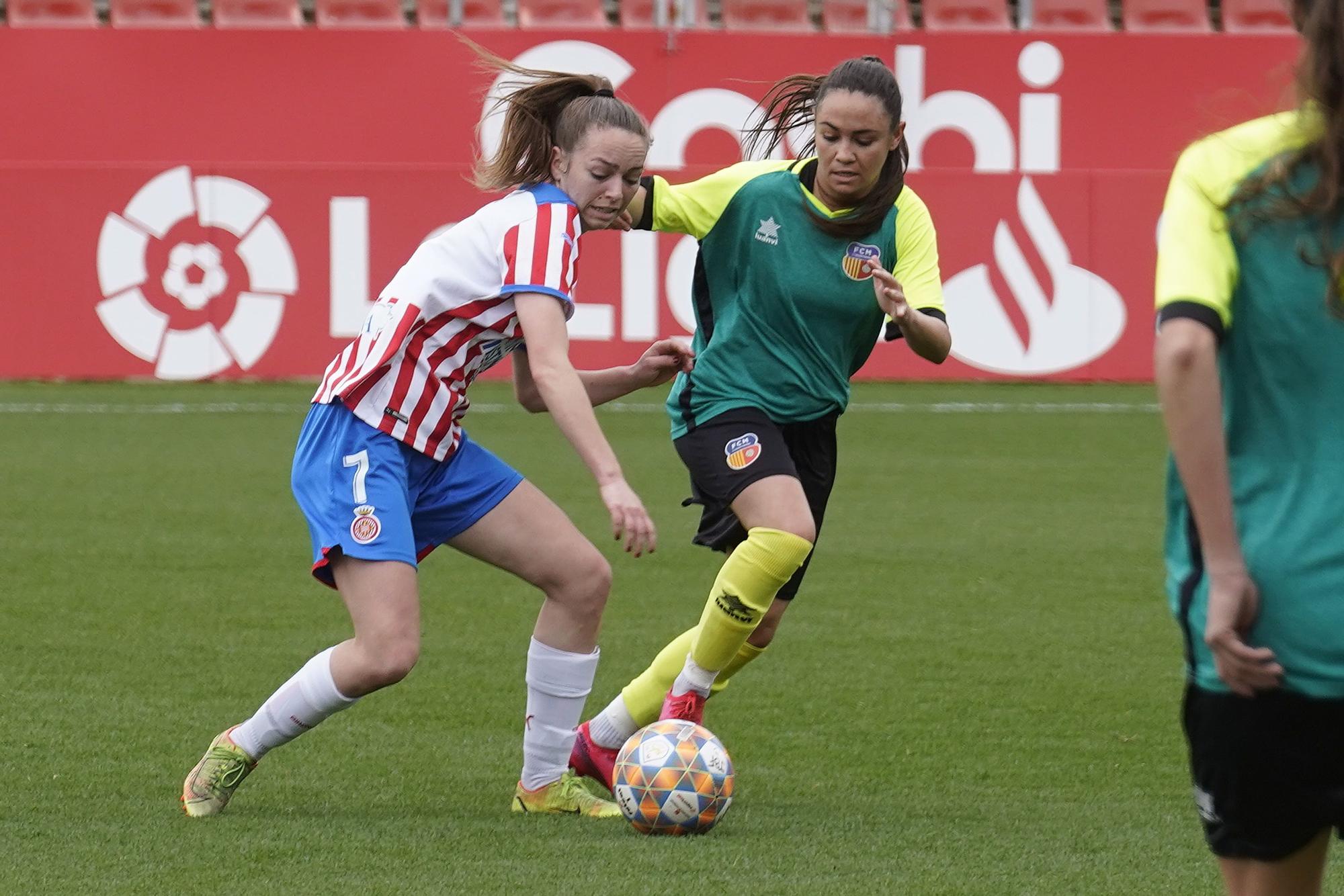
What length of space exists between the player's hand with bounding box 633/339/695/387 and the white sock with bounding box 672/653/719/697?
691 mm

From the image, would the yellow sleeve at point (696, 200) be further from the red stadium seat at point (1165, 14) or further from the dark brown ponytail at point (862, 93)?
the red stadium seat at point (1165, 14)

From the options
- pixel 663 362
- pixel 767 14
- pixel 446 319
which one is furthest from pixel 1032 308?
pixel 446 319

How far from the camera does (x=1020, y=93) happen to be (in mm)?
17766

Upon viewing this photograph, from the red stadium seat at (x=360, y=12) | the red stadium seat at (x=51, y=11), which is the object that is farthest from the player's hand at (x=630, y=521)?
the red stadium seat at (x=51, y=11)

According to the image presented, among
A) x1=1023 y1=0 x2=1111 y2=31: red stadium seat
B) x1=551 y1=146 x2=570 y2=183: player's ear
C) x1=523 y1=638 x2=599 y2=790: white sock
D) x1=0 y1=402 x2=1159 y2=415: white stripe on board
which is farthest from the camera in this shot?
x1=1023 y1=0 x2=1111 y2=31: red stadium seat

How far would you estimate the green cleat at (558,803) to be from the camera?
4.46 meters

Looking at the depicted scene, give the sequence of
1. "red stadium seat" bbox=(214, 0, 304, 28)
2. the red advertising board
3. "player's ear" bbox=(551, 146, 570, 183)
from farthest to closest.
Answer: "red stadium seat" bbox=(214, 0, 304, 28) → the red advertising board → "player's ear" bbox=(551, 146, 570, 183)

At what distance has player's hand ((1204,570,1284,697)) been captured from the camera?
7.26 feet

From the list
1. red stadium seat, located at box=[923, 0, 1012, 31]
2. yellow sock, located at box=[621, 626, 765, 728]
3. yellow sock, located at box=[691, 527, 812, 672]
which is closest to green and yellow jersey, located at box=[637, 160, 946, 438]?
yellow sock, located at box=[691, 527, 812, 672]

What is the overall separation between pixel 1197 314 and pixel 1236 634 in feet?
1.22

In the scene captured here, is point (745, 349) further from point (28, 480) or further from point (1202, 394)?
point (28, 480)

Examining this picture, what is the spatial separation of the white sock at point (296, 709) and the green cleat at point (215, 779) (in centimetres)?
3

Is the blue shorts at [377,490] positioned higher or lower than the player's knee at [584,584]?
higher

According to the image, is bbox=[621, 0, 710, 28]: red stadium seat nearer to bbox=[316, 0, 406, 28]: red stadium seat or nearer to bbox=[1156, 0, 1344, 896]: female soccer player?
bbox=[316, 0, 406, 28]: red stadium seat
